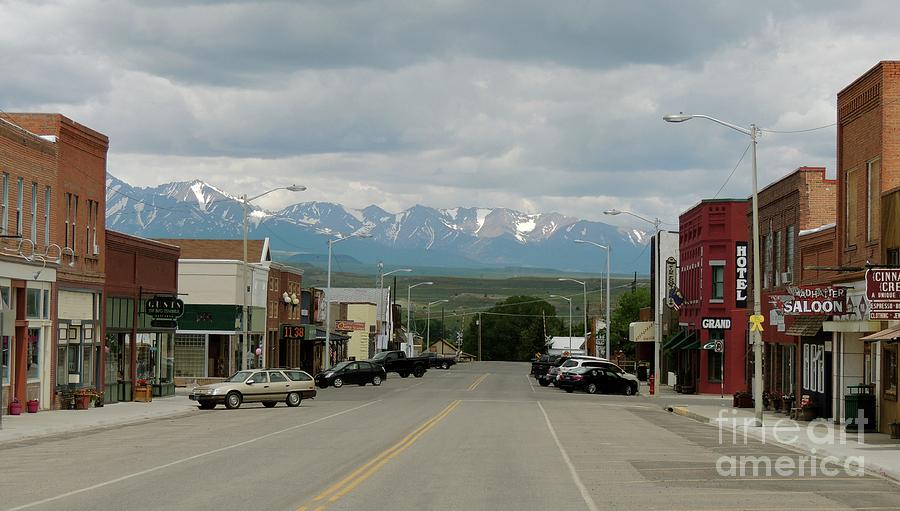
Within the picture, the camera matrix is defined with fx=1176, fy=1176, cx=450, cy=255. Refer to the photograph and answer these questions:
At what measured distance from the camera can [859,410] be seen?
3284 centimetres

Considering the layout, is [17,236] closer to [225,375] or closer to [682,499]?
[682,499]

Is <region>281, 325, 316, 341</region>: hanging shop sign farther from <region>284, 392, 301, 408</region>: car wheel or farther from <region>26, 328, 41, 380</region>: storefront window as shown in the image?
<region>26, 328, 41, 380</region>: storefront window

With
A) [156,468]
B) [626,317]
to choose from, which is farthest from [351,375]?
[626,317]

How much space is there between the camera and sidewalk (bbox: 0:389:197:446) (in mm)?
30766

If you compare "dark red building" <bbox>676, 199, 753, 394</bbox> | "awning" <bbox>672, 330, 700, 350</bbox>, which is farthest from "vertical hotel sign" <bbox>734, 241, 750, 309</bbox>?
"awning" <bbox>672, 330, 700, 350</bbox>

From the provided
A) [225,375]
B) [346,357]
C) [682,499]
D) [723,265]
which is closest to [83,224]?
[225,375]

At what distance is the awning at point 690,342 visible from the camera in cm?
6638

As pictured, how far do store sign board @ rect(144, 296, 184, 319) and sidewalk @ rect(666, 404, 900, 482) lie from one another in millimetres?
21347

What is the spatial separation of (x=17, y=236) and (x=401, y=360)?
55619 millimetres

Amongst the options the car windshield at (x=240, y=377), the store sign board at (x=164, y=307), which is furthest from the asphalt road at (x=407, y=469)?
the store sign board at (x=164, y=307)

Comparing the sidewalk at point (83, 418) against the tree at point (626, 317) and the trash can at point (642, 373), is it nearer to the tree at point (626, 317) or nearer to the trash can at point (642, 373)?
the trash can at point (642, 373)

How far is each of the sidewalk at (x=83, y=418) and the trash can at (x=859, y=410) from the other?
21.2 meters

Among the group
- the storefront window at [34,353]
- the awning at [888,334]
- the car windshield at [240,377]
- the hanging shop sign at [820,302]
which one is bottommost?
the car windshield at [240,377]

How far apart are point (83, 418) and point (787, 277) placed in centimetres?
2592
